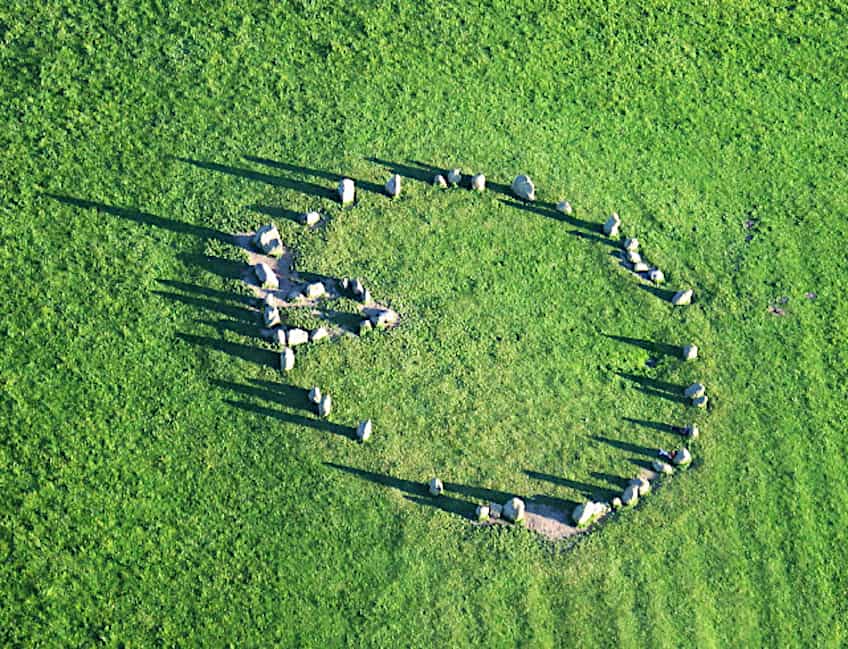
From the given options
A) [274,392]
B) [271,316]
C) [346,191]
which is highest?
[346,191]

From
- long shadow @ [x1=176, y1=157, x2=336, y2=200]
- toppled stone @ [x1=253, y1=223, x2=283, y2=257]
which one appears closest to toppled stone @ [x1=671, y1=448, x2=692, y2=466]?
long shadow @ [x1=176, y1=157, x2=336, y2=200]

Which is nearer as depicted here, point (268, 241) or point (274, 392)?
point (274, 392)

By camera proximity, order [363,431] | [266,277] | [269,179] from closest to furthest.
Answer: [363,431]
[266,277]
[269,179]

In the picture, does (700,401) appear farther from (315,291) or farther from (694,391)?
(315,291)

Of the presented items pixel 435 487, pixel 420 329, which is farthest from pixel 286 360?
pixel 435 487

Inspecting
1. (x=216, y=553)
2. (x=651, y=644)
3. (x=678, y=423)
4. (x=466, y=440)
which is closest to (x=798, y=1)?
(x=678, y=423)

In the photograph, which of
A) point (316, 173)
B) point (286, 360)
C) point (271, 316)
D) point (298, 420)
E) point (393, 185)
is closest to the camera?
point (298, 420)

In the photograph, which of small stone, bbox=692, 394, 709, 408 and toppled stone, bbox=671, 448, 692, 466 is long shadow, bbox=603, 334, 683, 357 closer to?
small stone, bbox=692, 394, 709, 408

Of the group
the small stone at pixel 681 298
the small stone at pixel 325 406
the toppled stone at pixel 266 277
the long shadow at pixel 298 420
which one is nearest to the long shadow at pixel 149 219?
the toppled stone at pixel 266 277

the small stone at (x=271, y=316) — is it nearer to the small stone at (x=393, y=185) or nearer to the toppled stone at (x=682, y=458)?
the small stone at (x=393, y=185)
